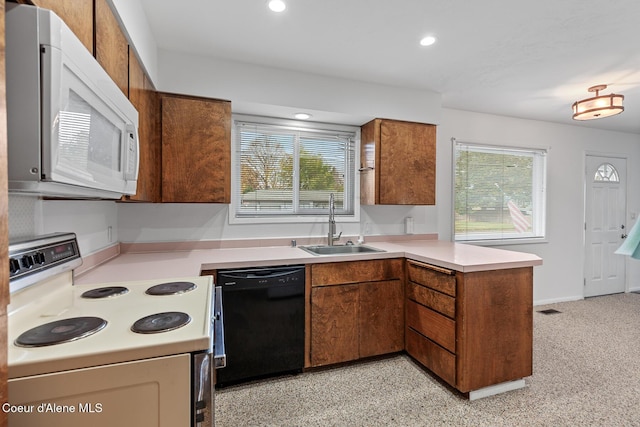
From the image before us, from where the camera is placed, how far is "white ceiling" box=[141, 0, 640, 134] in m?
1.79

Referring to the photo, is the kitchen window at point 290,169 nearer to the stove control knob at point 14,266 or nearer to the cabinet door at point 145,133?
the cabinet door at point 145,133

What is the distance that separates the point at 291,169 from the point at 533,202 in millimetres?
3326

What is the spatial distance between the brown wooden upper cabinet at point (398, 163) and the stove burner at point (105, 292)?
213cm

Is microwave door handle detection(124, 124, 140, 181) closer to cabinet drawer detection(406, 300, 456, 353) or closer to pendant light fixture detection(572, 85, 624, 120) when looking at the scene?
cabinet drawer detection(406, 300, 456, 353)

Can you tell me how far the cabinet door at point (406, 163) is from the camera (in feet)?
9.39

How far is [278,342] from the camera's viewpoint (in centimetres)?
221

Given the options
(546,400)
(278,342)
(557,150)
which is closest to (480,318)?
(546,400)

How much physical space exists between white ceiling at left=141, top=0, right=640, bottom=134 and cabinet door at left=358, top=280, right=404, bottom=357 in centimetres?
183

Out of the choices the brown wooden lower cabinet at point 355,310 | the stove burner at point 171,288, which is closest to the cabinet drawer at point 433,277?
the brown wooden lower cabinet at point 355,310

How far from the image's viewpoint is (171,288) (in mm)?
1388

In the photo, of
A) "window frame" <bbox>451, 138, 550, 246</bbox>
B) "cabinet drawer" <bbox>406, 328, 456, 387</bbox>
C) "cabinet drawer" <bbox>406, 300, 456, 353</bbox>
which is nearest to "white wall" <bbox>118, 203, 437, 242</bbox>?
"window frame" <bbox>451, 138, 550, 246</bbox>

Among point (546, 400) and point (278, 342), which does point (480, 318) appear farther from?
point (278, 342)

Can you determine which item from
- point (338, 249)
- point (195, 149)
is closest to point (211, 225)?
point (195, 149)

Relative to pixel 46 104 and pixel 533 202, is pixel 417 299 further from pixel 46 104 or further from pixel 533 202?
pixel 533 202
